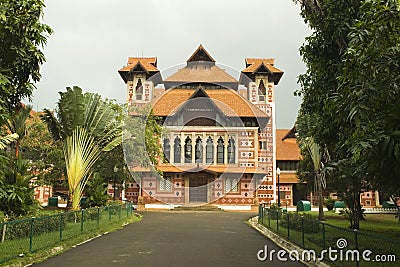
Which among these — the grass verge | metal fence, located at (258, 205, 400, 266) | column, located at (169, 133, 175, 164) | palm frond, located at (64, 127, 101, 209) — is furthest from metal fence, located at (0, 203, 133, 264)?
column, located at (169, 133, 175, 164)

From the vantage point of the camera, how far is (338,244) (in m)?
9.56

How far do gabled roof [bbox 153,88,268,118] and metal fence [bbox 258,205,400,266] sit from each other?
2501 cm

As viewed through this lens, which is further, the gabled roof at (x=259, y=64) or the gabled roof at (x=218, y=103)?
the gabled roof at (x=259, y=64)

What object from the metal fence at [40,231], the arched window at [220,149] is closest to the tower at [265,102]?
the arched window at [220,149]

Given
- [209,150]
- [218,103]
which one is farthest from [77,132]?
[218,103]

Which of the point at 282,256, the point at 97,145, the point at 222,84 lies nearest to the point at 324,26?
the point at 282,256

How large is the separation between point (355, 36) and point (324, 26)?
494 cm

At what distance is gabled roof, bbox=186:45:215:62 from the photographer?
44.5 metres

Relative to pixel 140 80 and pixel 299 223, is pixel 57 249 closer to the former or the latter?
pixel 299 223

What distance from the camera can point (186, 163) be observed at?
38.1 metres

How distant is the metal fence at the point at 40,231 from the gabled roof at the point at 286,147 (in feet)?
99.2

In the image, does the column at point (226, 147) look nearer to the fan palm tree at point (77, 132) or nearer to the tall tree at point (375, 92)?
the fan palm tree at point (77, 132)

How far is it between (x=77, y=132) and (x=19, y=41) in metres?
9.31

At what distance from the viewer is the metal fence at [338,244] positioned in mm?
7699
